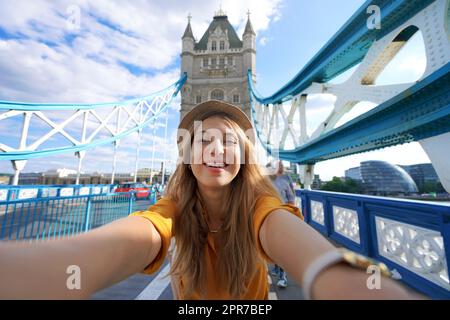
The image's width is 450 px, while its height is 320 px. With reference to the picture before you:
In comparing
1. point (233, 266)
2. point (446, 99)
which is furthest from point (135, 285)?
point (446, 99)

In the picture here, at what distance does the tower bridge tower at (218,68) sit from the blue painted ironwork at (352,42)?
2340cm

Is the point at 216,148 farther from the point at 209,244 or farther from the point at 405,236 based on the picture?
the point at 405,236

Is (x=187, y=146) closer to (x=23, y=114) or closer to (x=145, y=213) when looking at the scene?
(x=145, y=213)

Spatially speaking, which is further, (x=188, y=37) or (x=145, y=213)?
(x=188, y=37)

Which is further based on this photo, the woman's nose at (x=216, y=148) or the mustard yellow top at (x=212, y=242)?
the woman's nose at (x=216, y=148)

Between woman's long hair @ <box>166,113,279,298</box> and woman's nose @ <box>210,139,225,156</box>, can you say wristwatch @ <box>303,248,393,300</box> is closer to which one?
woman's long hair @ <box>166,113,279,298</box>

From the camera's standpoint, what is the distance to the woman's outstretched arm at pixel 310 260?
514 mm

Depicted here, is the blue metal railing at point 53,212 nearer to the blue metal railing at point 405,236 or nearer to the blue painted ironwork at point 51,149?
the blue painted ironwork at point 51,149

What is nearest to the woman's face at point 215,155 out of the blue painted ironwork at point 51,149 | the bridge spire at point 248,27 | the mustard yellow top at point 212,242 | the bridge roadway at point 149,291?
the mustard yellow top at point 212,242

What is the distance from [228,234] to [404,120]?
2.57 meters

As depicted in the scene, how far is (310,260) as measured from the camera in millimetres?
616

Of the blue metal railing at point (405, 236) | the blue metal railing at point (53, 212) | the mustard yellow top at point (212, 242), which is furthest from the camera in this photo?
the blue metal railing at point (53, 212)
